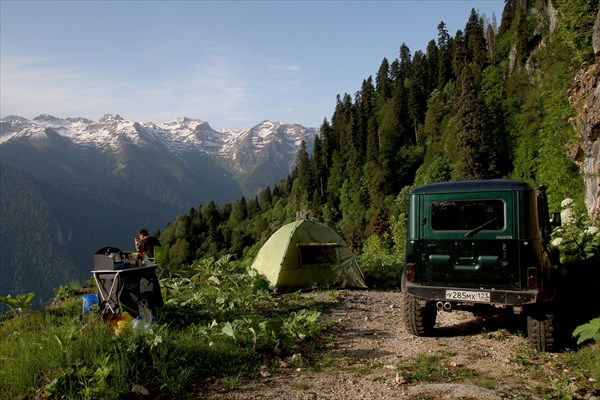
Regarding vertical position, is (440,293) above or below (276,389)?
above

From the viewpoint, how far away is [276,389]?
17.1ft

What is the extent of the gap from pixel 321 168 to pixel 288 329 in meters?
111

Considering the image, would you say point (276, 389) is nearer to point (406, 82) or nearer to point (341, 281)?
point (341, 281)

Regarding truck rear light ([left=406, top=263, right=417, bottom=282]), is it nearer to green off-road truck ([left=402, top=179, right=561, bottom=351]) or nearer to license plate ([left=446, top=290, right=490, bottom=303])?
green off-road truck ([left=402, top=179, right=561, bottom=351])

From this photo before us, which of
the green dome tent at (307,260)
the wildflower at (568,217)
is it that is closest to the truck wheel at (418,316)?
the green dome tent at (307,260)

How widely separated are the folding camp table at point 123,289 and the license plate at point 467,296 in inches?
186

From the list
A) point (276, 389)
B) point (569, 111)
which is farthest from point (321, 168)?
point (276, 389)

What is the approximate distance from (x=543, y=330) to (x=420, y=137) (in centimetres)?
10332

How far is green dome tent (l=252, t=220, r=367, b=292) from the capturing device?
468 inches

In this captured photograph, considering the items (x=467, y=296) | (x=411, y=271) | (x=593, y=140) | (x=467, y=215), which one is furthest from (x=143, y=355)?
(x=593, y=140)

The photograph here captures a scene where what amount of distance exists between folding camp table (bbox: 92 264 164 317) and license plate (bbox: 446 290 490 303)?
473cm

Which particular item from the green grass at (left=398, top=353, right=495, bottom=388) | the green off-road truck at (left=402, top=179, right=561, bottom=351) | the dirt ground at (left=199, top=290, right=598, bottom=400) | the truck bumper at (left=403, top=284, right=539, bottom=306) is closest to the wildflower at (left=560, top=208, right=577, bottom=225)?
the dirt ground at (left=199, top=290, right=598, bottom=400)

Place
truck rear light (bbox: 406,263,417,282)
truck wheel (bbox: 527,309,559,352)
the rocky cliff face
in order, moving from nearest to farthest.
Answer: truck wheel (bbox: 527,309,559,352) < truck rear light (bbox: 406,263,417,282) < the rocky cliff face

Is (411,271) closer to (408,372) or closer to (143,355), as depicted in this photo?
(408,372)
